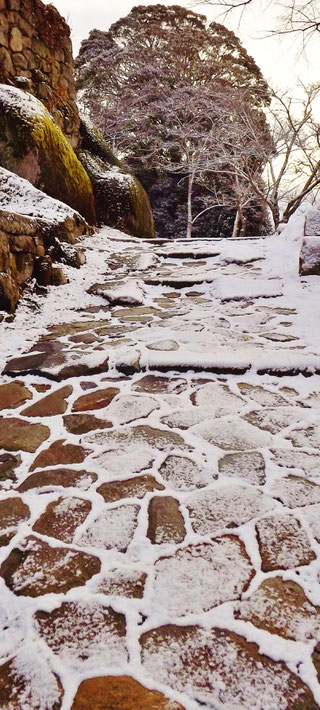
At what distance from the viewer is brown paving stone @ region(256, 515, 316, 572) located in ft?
4.18

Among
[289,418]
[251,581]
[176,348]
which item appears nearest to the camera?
[251,581]

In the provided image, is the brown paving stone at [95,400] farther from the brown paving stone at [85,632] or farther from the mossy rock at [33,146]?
the mossy rock at [33,146]

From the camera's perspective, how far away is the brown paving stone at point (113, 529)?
1376 millimetres

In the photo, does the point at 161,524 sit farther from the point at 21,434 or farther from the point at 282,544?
the point at 21,434

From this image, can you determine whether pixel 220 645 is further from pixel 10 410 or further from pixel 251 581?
pixel 10 410

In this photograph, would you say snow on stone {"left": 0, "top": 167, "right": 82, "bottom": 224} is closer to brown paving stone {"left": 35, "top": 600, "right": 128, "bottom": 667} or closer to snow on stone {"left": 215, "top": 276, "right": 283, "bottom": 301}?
snow on stone {"left": 215, "top": 276, "right": 283, "bottom": 301}

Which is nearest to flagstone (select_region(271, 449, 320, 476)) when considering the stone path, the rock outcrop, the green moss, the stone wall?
the stone path

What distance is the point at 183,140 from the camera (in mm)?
16859

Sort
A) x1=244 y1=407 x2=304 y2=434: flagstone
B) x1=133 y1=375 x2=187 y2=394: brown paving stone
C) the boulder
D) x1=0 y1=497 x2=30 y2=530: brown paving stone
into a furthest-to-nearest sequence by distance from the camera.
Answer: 1. the boulder
2. x1=133 y1=375 x2=187 y2=394: brown paving stone
3. x1=244 y1=407 x2=304 y2=434: flagstone
4. x1=0 y1=497 x2=30 y2=530: brown paving stone

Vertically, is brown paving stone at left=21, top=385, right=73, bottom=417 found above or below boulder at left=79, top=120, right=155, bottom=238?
below

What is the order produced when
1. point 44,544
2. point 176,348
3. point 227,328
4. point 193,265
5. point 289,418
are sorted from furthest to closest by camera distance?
point 193,265 → point 227,328 → point 176,348 → point 289,418 → point 44,544

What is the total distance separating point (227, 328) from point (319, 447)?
1.92 meters

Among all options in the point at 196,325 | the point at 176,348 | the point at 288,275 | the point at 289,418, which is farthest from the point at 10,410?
the point at 288,275

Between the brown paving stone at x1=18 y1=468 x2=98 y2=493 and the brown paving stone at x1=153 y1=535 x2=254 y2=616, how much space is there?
1.83 feet
